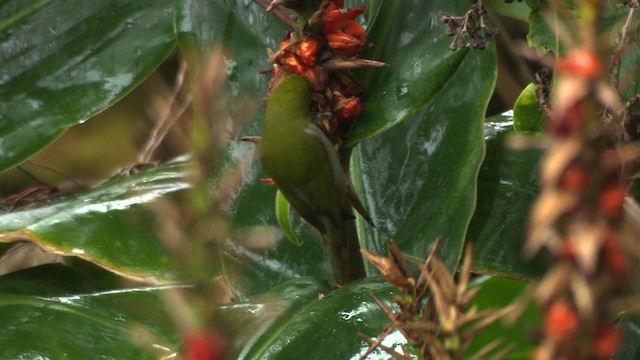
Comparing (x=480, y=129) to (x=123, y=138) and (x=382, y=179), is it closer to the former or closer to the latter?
(x=382, y=179)

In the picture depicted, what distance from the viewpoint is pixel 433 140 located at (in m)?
0.84

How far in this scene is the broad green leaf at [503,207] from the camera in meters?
0.82

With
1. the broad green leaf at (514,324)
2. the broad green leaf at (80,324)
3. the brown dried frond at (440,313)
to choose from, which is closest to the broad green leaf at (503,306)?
the broad green leaf at (514,324)

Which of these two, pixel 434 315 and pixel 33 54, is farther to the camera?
pixel 33 54

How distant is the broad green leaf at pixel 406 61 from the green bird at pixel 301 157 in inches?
3.1

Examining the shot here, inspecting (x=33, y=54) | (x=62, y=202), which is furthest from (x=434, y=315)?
(x=33, y=54)

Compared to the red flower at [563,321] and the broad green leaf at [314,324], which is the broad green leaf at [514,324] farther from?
the red flower at [563,321]

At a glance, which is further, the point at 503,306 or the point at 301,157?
the point at 503,306

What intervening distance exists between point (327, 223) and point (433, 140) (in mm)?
224

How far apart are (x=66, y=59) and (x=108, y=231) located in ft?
1.01

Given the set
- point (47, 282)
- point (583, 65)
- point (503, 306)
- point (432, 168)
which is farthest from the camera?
point (47, 282)

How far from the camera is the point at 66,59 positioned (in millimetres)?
1114

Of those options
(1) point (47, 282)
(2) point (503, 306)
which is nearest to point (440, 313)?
(2) point (503, 306)

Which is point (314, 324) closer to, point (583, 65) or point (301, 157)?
point (301, 157)
